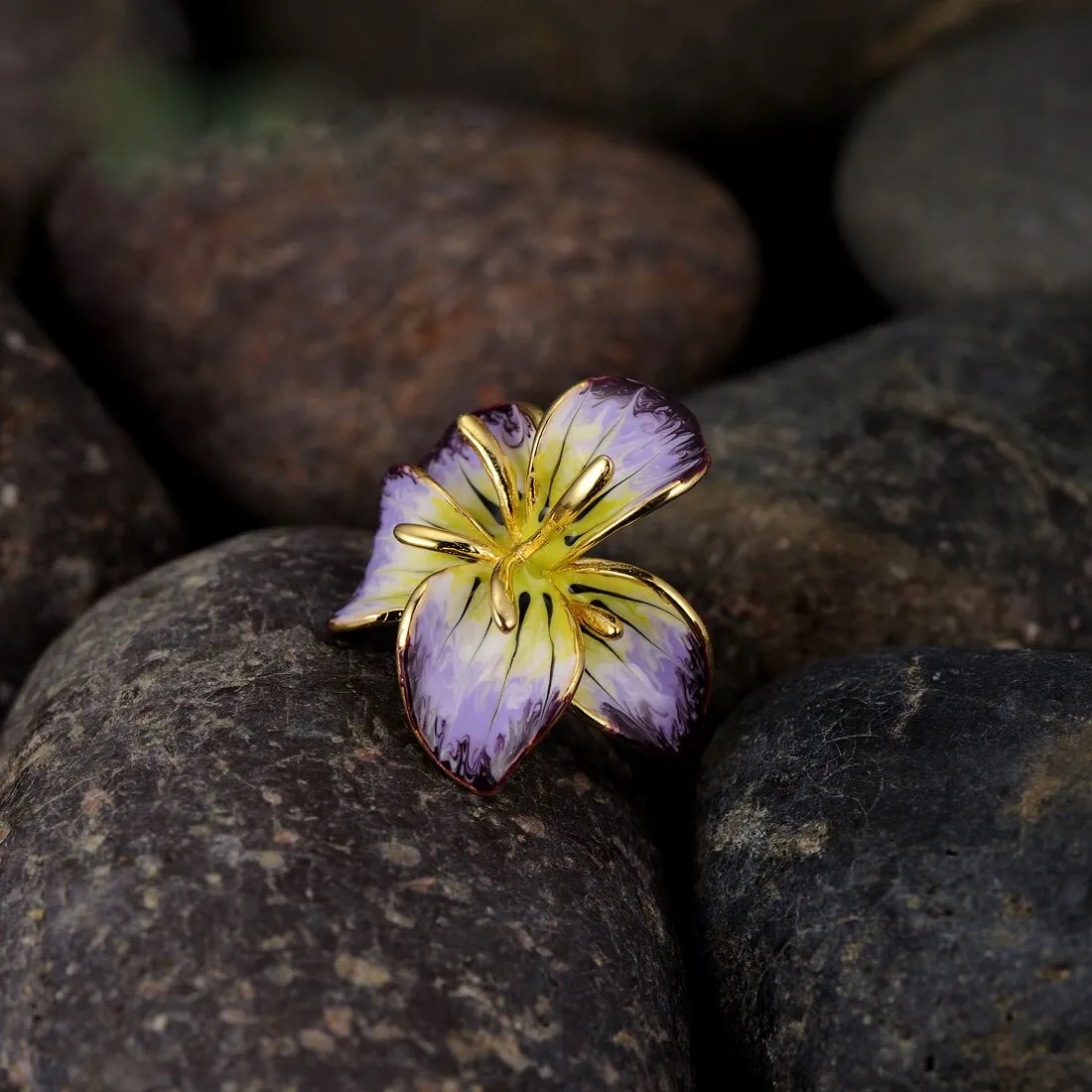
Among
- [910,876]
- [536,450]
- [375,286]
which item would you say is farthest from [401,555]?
[375,286]

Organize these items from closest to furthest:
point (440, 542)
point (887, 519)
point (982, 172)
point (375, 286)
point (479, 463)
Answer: point (440, 542)
point (479, 463)
point (887, 519)
point (375, 286)
point (982, 172)

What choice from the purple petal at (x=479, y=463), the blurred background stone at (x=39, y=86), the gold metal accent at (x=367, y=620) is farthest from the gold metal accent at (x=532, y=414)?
the blurred background stone at (x=39, y=86)

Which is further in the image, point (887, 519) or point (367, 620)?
point (887, 519)

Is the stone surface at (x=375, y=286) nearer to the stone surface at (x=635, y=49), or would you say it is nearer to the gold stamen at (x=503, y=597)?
the stone surface at (x=635, y=49)

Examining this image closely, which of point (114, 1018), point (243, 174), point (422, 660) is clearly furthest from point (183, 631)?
point (243, 174)

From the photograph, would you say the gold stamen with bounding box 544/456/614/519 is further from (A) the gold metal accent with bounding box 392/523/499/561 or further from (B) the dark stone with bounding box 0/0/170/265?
(B) the dark stone with bounding box 0/0/170/265

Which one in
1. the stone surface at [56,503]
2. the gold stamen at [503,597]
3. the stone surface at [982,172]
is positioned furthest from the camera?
the stone surface at [982,172]

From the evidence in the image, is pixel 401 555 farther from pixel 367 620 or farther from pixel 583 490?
pixel 583 490

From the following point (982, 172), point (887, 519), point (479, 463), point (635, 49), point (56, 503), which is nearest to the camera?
point (479, 463)
